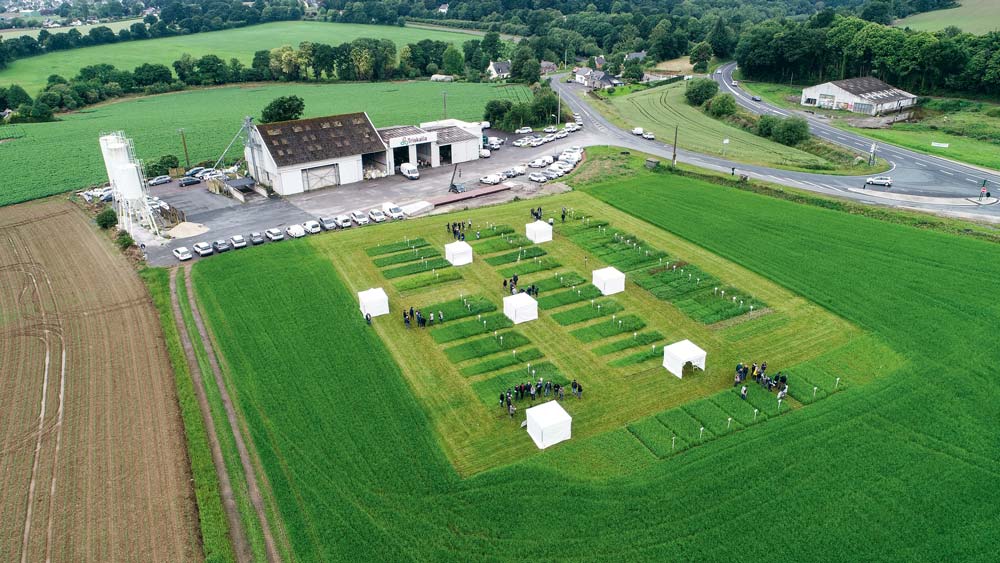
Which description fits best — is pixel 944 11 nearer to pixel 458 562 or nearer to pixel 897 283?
pixel 897 283

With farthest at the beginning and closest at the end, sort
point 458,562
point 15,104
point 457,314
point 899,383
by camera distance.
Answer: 1. point 15,104
2. point 457,314
3. point 899,383
4. point 458,562

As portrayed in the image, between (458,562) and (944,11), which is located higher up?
(944,11)

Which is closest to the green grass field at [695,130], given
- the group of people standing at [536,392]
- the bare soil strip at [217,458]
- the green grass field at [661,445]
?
the green grass field at [661,445]

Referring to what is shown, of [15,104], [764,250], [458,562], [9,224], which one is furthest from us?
[15,104]

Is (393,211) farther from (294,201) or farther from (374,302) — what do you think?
(374,302)

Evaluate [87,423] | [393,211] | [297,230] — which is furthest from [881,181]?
[87,423]

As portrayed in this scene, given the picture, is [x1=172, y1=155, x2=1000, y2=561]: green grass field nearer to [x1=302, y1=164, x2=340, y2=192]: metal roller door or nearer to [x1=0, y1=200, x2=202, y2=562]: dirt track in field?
[x1=0, y1=200, x2=202, y2=562]: dirt track in field

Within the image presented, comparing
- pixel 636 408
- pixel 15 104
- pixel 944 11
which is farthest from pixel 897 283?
pixel 944 11
